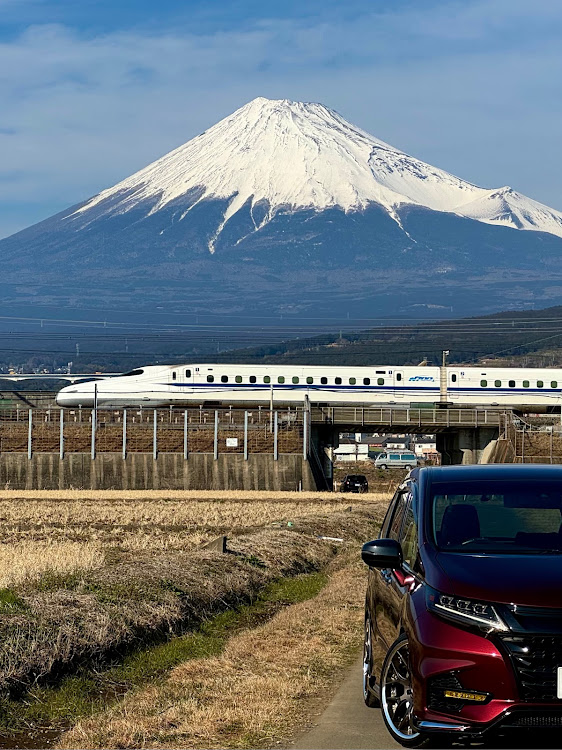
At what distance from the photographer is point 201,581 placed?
17.6 meters

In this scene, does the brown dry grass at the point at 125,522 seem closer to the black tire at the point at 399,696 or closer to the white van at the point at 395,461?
the black tire at the point at 399,696

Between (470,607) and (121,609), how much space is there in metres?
6.32

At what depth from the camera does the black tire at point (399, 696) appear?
961cm

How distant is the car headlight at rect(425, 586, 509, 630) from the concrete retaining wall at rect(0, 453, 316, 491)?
190 ft

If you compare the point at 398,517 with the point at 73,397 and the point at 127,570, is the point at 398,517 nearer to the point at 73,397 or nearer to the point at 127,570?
the point at 127,570

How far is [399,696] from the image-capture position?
32.7 ft

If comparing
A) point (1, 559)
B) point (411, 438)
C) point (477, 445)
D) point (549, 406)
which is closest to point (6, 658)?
point (1, 559)

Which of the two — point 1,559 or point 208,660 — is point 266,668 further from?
point 1,559

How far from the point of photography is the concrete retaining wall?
66.9 m

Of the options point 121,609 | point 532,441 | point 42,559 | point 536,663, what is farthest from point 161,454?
point 536,663

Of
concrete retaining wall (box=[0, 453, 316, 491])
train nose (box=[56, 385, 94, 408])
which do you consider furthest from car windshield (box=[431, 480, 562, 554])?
train nose (box=[56, 385, 94, 408])

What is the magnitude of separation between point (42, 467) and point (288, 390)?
26372mm

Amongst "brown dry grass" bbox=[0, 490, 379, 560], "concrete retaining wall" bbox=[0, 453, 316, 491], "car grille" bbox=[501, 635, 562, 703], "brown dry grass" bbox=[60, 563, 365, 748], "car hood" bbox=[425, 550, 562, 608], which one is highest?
"car hood" bbox=[425, 550, 562, 608]

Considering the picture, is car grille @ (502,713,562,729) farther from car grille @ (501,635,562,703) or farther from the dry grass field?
the dry grass field
